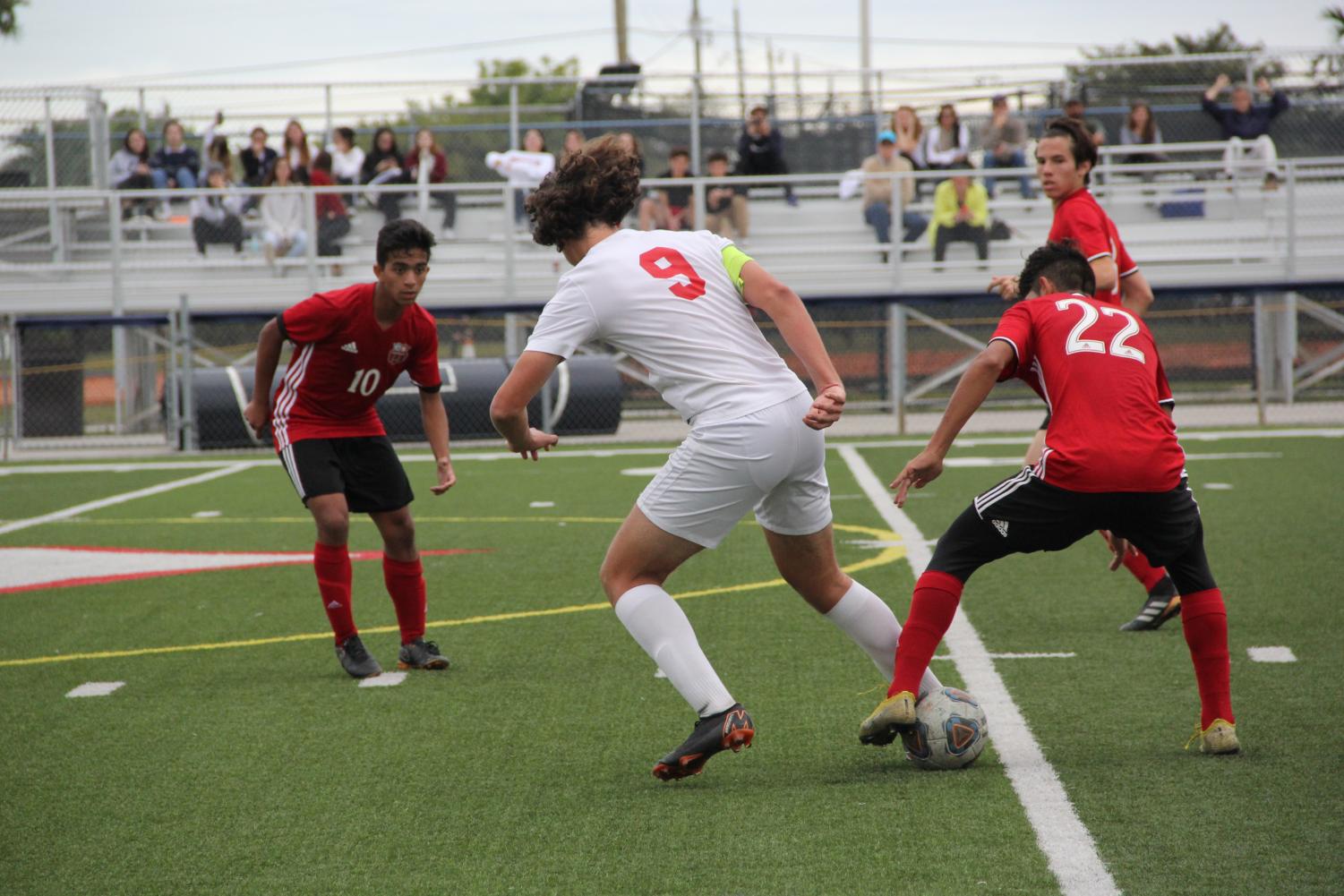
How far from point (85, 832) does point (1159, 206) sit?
18.3 meters

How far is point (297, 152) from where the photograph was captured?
19.7 m

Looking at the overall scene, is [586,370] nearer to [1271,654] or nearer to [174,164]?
[174,164]

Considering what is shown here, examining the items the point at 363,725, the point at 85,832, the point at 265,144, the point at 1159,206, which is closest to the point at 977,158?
the point at 1159,206

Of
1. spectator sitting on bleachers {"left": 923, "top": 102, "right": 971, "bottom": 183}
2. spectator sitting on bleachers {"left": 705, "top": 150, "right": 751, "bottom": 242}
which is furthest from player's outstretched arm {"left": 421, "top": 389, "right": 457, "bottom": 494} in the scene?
spectator sitting on bleachers {"left": 923, "top": 102, "right": 971, "bottom": 183}

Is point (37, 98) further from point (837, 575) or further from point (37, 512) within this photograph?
point (837, 575)

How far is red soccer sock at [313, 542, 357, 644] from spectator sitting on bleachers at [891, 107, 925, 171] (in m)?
14.6

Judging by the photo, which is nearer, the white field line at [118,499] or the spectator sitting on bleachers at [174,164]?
the white field line at [118,499]

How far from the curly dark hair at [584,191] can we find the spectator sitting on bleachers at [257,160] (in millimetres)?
16775

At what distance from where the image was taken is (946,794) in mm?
4195

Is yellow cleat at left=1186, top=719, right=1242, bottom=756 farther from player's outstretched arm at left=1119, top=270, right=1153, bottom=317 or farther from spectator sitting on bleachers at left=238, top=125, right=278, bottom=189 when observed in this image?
spectator sitting on bleachers at left=238, top=125, right=278, bottom=189

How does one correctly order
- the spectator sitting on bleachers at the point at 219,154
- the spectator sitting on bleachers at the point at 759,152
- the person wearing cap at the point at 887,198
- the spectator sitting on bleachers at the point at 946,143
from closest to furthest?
1. the person wearing cap at the point at 887,198
2. the spectator sitting on bleachers at the point at 946,143
3. the spectator sitting on bleachers at the point at 759,152
4. the spectator sitting on bleachers at the point at 219,154

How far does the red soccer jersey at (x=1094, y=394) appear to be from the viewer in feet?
14.3

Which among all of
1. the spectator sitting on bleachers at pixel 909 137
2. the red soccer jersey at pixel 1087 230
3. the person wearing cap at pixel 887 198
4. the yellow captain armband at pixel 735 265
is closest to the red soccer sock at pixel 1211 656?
the yellow captain armband at pixel 735 265

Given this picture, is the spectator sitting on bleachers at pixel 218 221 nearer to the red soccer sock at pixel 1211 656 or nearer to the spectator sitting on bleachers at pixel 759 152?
the spectator sitting on bleachers at pixel 759 152
